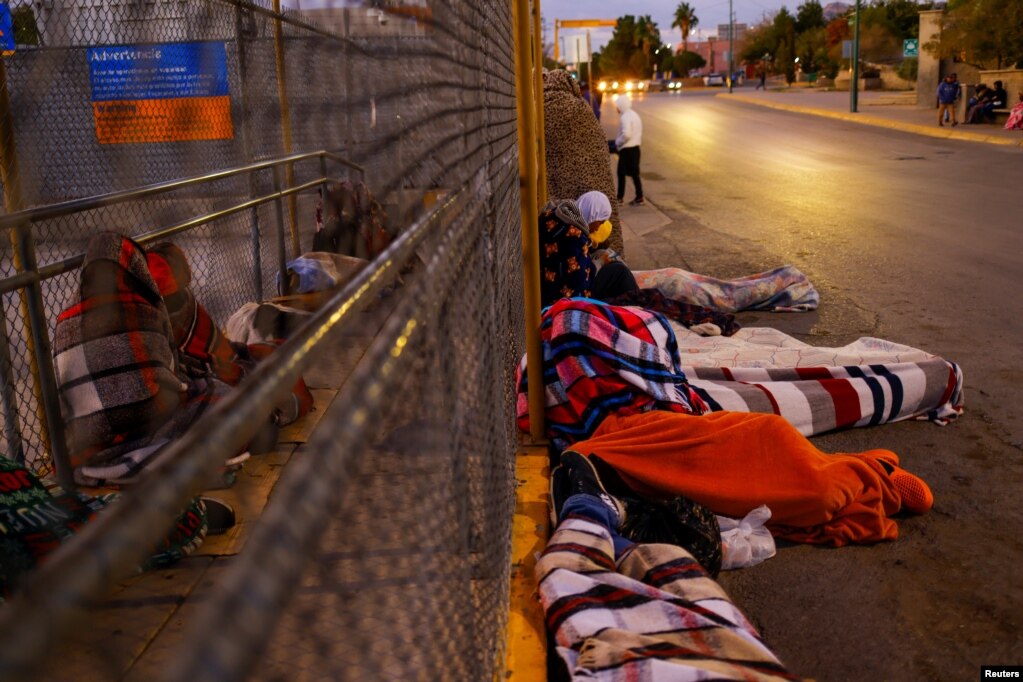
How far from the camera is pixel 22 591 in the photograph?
374mm

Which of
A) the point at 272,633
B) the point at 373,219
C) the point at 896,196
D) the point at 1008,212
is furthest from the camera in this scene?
the point at 896,196

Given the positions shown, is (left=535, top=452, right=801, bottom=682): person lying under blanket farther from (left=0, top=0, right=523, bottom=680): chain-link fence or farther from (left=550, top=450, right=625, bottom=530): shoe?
(left=0, top=0, right=523, bottom=680): chain-link fence

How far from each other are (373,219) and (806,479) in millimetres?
2239

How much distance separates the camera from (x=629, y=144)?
40.9 ft

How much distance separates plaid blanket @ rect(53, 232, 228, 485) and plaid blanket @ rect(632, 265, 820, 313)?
11.0 ft

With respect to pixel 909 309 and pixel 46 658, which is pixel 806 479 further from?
pixel 909 309

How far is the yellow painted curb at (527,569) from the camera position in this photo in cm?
226

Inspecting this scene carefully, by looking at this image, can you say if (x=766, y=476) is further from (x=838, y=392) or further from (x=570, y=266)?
(x=570, y=266)

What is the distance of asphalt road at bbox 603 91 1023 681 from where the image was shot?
267 cm

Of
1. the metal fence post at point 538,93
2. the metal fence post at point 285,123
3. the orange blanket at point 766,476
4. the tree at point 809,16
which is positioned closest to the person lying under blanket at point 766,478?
the orange blanket at point 766,476

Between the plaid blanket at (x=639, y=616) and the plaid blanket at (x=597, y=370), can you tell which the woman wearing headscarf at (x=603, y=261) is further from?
the plaid blanket at (x=639, y=616)

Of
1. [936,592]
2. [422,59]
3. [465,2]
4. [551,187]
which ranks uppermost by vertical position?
[465,2]

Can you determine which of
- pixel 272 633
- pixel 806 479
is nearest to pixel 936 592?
pixel 806 479

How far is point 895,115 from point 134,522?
2983 cm
